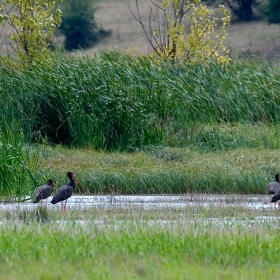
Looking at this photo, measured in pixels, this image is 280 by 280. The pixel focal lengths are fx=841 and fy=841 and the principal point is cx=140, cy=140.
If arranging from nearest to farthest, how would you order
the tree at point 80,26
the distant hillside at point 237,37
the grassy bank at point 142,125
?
the grassy bank at point 142,125 < the tree at point 80,26 < the distant hillside at point 237,37

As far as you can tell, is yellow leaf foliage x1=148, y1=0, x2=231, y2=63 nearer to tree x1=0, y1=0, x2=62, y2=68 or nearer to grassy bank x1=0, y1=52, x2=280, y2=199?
grassy bank x1=0, y1=52, x2=280, y2=199

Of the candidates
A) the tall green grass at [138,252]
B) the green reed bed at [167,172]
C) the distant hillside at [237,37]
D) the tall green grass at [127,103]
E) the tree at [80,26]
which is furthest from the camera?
the distant hillside at [237,37]

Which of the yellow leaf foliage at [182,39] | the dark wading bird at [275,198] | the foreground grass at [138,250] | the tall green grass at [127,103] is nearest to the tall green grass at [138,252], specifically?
the foreground grass at [138,250]

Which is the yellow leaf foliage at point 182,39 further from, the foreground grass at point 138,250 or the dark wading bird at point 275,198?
the foreground grass at point 138,250

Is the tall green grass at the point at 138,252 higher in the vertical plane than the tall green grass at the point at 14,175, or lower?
higher

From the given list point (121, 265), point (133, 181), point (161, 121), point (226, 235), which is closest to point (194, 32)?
point (161, 121)

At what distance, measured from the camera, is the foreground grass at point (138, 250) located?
22.7ft

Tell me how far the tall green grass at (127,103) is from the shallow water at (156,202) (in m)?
3.97

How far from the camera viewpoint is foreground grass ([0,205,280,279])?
6.93 meters

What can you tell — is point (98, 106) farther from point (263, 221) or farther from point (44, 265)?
point (44, 265)

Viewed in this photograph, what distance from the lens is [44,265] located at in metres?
7.17

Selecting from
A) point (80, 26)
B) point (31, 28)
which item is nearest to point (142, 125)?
point (31, 28)

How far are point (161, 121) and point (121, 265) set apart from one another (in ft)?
36.9

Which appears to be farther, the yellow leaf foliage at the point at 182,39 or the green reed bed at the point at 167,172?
the yellow leaf foliage at the point at 182,39
